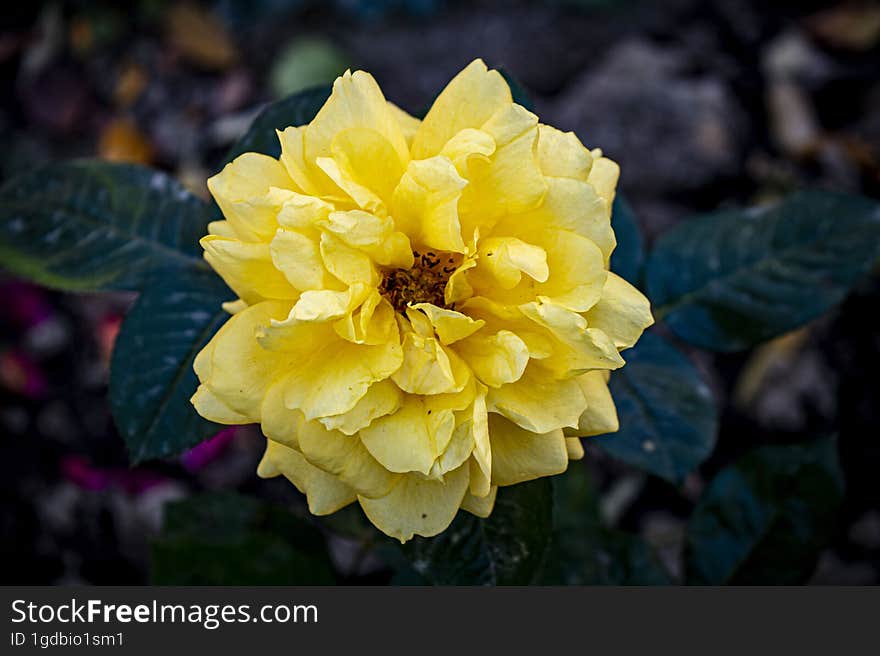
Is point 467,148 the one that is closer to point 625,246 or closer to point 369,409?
point 369,409

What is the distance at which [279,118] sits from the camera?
1.15m

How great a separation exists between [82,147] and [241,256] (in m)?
1.82

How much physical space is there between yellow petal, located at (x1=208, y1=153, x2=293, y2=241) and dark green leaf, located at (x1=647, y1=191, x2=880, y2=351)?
0.72 metres

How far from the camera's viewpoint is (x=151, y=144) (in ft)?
7.86

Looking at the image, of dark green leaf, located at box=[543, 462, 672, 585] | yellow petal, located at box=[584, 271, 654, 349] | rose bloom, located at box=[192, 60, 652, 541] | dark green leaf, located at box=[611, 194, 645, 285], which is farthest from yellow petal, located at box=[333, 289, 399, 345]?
dark green leaf, located at box=[543, 462, 672, 585]

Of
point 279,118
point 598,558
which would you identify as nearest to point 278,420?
point 279,118

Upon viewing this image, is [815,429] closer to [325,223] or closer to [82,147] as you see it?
[325,223]

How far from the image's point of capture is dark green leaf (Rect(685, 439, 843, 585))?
4.51ft

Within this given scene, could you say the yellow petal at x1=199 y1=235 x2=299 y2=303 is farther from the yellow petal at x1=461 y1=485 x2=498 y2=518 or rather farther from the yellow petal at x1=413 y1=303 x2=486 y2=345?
the yellow petal at x1=461 y1=485 x2=498 y2=518

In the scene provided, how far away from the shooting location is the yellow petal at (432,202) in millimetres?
828

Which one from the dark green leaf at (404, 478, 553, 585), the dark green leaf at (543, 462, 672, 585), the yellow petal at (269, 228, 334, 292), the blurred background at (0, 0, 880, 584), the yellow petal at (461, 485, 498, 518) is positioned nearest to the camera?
the yellow petal at (269, 228, 334, 292)

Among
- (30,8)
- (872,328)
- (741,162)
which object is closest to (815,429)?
(872,328)

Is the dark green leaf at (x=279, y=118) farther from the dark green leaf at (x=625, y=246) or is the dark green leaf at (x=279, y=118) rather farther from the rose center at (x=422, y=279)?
the dark green leaf at (x=625, y=246)

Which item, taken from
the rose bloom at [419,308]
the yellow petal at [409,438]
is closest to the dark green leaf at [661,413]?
the rose bloom at [419,308]
